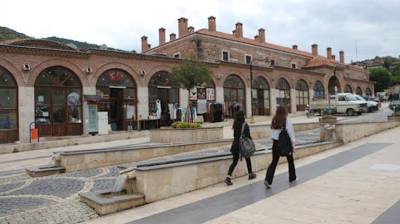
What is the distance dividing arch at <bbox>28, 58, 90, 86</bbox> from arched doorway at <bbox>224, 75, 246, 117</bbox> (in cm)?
1354

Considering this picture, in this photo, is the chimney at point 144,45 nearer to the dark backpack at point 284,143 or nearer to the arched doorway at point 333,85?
the arched doorway at point 333,85

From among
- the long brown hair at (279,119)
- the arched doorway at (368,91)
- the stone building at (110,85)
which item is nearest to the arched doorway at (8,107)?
the stone building at (110,85)

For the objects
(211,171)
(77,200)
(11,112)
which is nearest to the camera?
(77,200)

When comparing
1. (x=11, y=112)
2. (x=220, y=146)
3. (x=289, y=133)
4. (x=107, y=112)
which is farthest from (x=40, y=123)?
(x=289, y=133)

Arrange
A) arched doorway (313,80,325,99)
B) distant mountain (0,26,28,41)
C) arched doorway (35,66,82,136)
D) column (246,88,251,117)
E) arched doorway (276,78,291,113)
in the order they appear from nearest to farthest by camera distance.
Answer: arched doorway (35,66,82,136)
column (246,88,251,117)
arched doorway (276,78,291,113)
arched doorway (313,80,325,99)
distant mountain (0,26,28,41)

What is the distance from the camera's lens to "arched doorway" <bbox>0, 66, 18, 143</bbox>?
883 inches

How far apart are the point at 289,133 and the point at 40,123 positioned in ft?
64.3

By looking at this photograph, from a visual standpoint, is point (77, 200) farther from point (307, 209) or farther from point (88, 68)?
point (88, 68)

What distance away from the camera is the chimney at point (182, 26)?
4525cm

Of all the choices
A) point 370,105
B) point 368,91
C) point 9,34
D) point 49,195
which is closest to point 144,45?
point 9,34

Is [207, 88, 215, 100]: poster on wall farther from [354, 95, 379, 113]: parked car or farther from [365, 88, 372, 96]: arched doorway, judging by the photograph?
[365, 88, 372, 96]: arched doorway

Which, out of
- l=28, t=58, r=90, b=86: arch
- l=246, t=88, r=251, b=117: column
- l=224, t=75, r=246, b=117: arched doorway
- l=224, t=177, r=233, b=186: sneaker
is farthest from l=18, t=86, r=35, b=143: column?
l=246, t=88, r=251, b=117: column

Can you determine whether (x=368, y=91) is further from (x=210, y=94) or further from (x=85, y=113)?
(x=85, y=113)

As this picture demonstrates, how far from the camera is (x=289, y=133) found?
809cm
